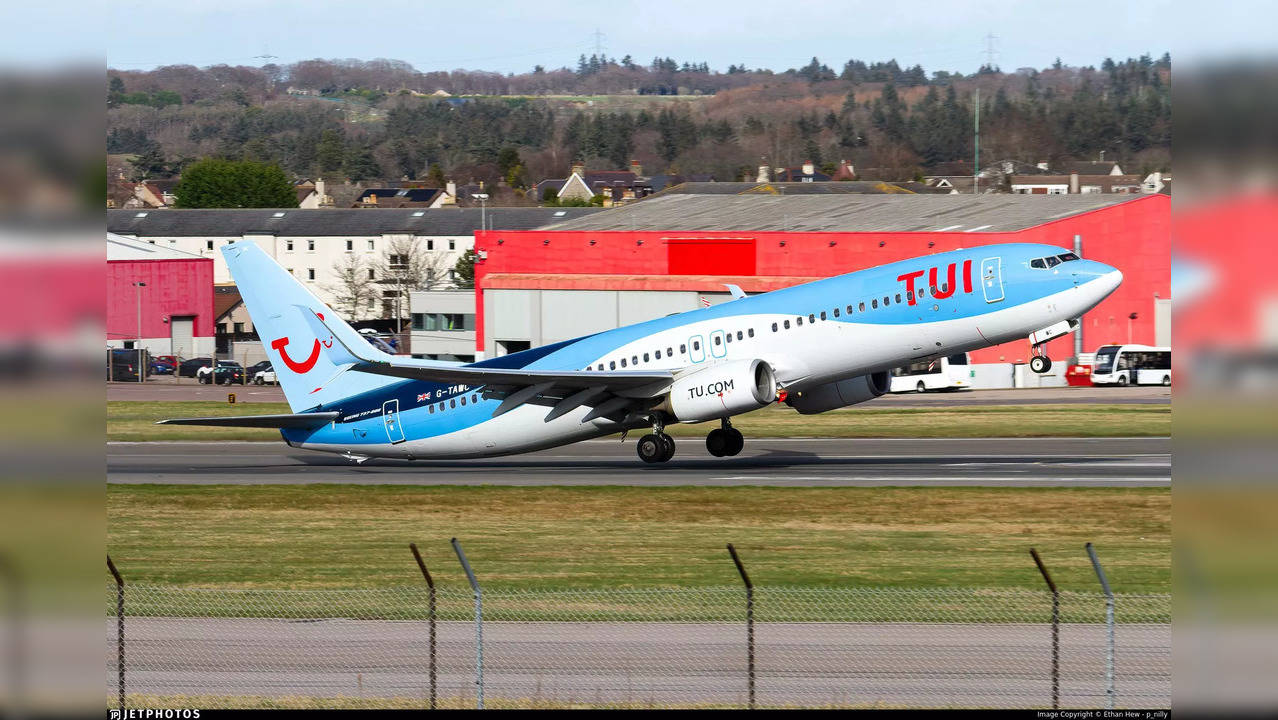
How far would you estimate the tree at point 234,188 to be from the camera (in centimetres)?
19000

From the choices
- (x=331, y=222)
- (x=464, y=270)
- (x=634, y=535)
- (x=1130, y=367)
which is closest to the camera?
(x=634, y=535)

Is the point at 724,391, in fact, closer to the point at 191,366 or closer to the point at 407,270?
the point at 191,366

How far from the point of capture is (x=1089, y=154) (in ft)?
511

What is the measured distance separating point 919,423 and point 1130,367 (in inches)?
1131

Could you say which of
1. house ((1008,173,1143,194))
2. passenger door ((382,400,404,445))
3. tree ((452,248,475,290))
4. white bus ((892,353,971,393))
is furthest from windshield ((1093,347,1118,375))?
tree ((452,248,475,290))

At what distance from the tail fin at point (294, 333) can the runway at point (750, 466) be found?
120 inches

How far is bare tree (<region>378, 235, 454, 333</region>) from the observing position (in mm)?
140500

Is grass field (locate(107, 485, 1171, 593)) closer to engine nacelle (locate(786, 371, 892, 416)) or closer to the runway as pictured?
the runway

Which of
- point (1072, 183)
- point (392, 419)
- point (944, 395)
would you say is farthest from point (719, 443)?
point (1072, 183)

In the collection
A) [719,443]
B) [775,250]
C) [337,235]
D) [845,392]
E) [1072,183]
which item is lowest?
[719,443]

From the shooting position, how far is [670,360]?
42.2 meters

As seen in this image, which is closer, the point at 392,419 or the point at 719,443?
the point at 392,419

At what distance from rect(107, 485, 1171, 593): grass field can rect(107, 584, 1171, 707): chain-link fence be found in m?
2.26
